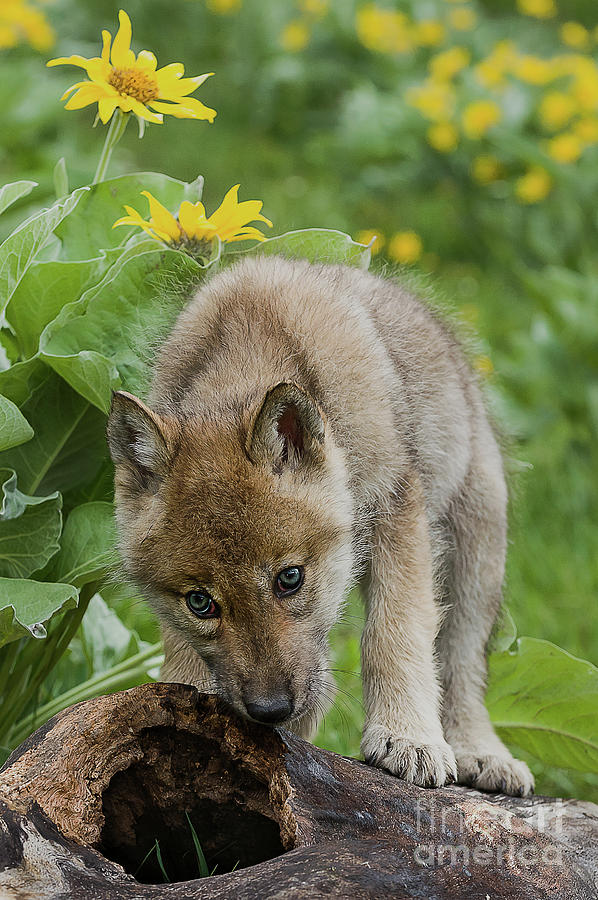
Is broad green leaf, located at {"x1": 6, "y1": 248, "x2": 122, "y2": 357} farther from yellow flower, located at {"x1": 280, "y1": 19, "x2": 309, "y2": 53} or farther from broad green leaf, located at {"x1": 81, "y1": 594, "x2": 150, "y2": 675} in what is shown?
yellow flower, located at {"x1": 280, "y1": 19, "x2": 309, "y2": 53}

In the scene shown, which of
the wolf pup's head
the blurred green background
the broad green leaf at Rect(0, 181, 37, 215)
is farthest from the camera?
the blurred green background

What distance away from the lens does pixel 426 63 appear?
404 inches

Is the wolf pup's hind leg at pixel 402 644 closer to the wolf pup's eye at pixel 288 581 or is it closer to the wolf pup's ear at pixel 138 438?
the wolf pup's eye at pixel 288 581

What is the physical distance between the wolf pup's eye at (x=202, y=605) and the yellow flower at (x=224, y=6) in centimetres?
922

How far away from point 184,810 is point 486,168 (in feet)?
21.8

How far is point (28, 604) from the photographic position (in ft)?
9.53

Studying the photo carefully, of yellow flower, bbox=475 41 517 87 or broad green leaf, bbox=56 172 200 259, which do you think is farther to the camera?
yellow flower, bbox=475 41 517 87

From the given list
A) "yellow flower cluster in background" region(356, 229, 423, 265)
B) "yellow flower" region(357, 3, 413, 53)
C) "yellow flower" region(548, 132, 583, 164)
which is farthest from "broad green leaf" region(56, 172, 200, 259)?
"yellow flower" region(357, 3, 413, 53)

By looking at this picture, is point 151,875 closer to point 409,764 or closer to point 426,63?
point 409,764

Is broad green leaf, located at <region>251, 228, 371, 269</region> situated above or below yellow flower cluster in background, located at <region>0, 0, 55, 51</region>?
below

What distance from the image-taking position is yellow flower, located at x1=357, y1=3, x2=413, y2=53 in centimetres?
994

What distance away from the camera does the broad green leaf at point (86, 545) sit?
3180mm

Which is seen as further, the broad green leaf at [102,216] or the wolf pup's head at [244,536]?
the broad green leaf at [102,216]

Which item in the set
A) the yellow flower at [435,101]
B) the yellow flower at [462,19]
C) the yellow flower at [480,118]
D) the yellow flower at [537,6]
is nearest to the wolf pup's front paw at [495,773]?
the yellow flower at [480,118]
